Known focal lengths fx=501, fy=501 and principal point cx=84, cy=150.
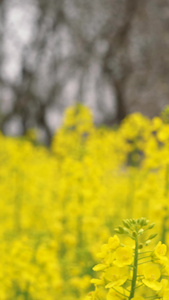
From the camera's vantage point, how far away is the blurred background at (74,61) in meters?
11.1

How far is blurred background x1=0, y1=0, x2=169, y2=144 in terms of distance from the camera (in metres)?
11.1

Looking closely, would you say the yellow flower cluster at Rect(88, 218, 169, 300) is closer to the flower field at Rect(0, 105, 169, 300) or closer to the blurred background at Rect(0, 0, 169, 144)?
the flower field at Rect(0, 105, 169, 300)

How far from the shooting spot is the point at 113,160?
19.1 ft

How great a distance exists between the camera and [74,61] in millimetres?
13938

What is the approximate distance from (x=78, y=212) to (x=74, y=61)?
10.8 m

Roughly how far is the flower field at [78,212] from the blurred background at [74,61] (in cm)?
475

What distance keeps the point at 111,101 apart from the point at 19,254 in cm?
1040

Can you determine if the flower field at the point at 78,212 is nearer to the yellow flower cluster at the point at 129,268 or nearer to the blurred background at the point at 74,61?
the yellow flower cluster at the point at 129,268

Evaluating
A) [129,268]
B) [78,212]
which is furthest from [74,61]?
[129,268]

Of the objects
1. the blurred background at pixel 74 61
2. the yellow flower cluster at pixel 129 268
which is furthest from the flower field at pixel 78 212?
the blurred background at pixel 74 61

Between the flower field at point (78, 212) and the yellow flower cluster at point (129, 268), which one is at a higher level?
the flower field at point (78, 212)

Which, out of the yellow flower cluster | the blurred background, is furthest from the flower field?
the blurred background

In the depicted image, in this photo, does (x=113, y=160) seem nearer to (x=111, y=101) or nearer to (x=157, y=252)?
(x=157, y=252)

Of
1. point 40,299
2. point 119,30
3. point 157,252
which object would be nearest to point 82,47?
point 119,30
